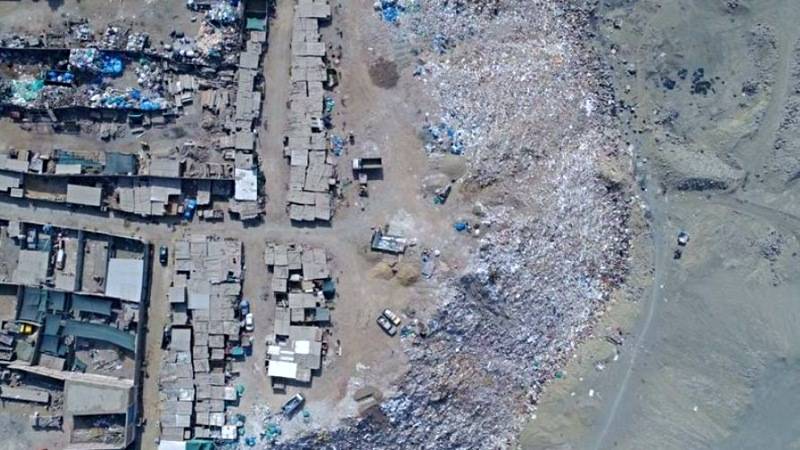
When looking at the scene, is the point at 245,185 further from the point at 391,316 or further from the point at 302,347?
the point at 391,316

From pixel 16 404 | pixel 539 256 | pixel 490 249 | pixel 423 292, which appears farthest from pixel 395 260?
pixel 16 404

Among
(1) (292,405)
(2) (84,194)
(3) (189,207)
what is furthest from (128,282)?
(1) (292,405)

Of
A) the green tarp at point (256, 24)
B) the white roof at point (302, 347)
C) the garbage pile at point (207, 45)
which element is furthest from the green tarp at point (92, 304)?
the green tarp at point (256, 24)

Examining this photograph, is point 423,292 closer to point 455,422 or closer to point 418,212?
point 418,212

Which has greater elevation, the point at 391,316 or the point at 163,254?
the point at 163,254

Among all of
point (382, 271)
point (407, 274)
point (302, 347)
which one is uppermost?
point (382, 271)

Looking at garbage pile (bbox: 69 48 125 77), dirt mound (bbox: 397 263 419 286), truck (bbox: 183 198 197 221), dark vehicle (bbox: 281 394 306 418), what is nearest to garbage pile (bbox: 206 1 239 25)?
garbage pile (bbox: 69 48 125 77)

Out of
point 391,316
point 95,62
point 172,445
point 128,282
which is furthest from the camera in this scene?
point 95,62

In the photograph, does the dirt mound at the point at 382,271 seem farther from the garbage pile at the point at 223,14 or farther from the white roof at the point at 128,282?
the garbage pile at the point at 223,14
